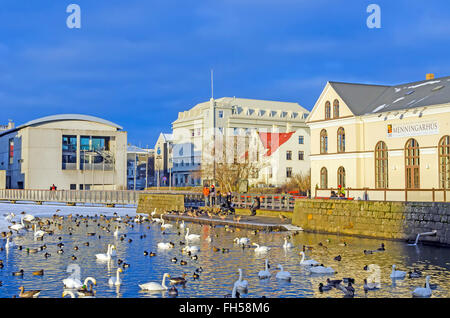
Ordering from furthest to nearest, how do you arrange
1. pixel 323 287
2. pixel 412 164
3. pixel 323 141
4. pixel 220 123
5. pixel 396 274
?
pixel 220 123 < pixel 323 141 < pixel 412 164 < pixel 396 274 < pixel 323 287

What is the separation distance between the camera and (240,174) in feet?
257

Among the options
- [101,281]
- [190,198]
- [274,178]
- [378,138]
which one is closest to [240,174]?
[274,178]

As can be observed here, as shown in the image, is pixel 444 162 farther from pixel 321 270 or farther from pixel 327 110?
pixel 321 270

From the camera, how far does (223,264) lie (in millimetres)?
21891

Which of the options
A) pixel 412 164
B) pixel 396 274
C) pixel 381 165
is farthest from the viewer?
pixel 381 165

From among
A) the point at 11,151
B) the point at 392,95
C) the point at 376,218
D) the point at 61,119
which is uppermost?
the point at 61,119

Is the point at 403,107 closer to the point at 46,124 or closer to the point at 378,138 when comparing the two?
the point at 378,138

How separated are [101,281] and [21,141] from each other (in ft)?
305

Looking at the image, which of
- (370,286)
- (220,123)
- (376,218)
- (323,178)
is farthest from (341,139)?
(220,123)

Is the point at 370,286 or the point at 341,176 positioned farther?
the point at 341,176

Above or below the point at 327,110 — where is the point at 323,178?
below

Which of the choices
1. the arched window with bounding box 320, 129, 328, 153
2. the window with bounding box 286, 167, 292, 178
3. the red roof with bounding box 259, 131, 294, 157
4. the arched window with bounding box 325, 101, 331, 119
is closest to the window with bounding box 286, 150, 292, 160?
the window with bounding box 286, 167, 292, 178

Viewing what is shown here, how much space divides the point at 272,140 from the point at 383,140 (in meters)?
45.3

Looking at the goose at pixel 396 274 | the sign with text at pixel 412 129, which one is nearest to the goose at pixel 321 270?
the goose at pixel 396 274
